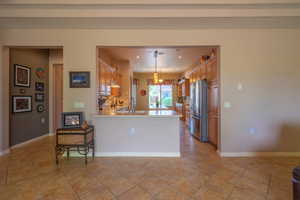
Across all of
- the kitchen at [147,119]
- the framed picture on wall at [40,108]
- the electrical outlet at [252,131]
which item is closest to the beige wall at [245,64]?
the electrical outlet at [252,131]

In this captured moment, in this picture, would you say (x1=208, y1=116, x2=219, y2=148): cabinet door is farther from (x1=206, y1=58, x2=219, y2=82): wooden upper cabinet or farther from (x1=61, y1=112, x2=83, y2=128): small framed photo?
(x1=61, y1=112, x2=83, y2=128): small framed photo

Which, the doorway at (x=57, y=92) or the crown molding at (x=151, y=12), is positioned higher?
the crown molding at (x=151, y=12)

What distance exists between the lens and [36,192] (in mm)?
1978

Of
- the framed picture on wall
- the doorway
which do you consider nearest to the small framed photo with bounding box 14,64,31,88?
the framed picture on wall

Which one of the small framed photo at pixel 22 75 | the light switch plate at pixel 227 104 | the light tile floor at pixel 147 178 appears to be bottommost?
the light tile floor at pixel 147 178

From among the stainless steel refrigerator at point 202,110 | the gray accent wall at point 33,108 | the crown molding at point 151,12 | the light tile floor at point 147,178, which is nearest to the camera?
the light tile floor at point 147,178

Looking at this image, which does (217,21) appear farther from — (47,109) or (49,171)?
(47,109)

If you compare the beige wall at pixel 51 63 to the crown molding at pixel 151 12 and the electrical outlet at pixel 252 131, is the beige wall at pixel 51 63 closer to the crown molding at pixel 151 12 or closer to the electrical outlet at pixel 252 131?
the crown molding at pixel 151 12

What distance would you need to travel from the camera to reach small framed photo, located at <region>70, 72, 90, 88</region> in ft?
10.2

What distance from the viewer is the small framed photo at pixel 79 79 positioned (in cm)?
309

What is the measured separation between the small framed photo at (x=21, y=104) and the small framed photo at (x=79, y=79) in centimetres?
189

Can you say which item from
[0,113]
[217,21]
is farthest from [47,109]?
[217,21]

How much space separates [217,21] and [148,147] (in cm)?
297

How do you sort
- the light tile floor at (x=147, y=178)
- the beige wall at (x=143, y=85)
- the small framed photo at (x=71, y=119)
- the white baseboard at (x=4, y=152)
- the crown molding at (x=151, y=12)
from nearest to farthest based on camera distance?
the light tile floor at (x=147, y=178) < the crown molding at (x=151, y=12) < the small framed photo at (x=71, y=119) < the white baseboard at (x=4, y=152) < the beige wall at (x=143, y=85)
